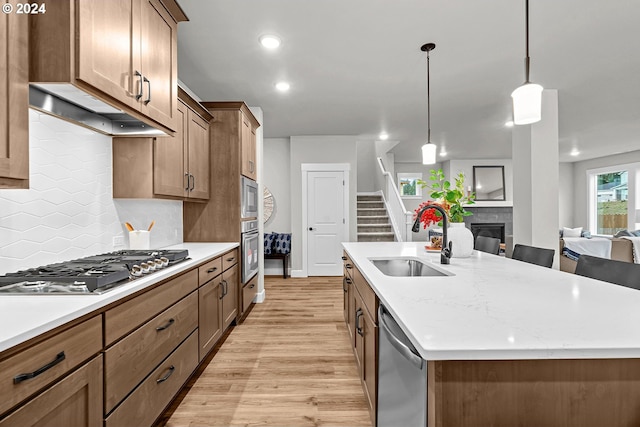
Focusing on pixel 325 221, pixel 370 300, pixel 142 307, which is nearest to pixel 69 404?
pixel 142 307

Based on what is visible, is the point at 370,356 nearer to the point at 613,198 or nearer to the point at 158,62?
the point at 158,62

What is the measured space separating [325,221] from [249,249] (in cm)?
239

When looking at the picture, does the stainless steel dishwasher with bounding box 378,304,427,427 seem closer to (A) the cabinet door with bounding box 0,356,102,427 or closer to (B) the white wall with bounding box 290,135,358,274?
(A) the cabinet door with bounding box 0,356,102,427

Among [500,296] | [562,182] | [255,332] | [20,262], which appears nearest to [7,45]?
[20,262]

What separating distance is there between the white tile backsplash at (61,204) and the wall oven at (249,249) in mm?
1246

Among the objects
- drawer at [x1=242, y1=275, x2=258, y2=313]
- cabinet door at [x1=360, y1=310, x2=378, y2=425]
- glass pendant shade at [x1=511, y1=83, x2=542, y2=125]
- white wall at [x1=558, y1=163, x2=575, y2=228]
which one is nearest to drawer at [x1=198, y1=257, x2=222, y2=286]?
drawer at [x1=242, y1=275, x2=258, y2=313]

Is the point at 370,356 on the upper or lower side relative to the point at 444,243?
lower

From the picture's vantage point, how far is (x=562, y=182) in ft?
31.3

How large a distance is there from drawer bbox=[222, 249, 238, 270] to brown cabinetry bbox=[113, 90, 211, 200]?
0.63 metres

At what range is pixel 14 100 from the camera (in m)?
1.16

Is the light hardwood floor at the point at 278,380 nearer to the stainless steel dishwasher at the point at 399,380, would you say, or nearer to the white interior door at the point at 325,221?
the stainless steel dishwasher at the point at 399,380

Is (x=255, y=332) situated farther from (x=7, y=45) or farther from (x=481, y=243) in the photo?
(x=7, y=45)

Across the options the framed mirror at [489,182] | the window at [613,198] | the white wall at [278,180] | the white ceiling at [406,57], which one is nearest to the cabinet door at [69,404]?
the white ceiling at [406,57]

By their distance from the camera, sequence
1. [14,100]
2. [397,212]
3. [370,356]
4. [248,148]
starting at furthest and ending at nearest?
[397,212], [248,148], [370,356], [14,100]
